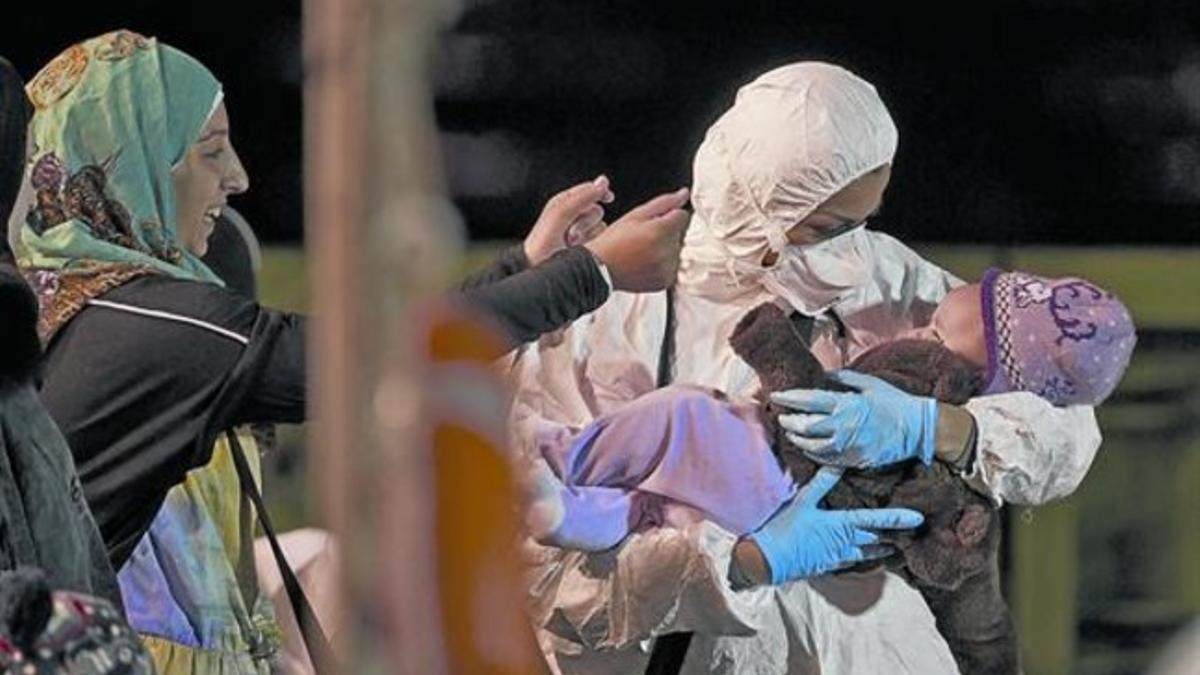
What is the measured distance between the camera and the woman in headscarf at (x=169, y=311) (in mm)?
1975

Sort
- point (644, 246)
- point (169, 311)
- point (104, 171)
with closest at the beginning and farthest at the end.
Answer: point (169, 311)
point (104, 171)
point (644, 246)

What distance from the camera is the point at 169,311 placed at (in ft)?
6.56

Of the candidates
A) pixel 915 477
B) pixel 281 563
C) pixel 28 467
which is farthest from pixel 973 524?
pixel 28 467

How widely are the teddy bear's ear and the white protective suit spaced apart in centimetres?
2

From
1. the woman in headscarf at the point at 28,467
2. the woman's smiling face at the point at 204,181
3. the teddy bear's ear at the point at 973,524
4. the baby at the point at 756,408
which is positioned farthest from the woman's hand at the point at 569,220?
the woman in headscarf at the point at 28,467

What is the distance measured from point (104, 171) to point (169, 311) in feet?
0.60

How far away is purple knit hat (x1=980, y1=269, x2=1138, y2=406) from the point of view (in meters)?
2.39

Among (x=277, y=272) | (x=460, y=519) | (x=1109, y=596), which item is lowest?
(x=1109, y=596)

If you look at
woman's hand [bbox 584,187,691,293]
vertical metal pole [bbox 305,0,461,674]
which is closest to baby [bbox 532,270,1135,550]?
woman's hand [bbox 584,187,691,293]

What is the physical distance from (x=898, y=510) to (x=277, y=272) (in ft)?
1.94

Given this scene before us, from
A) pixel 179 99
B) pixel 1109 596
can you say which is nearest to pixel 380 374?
pixel 179 99

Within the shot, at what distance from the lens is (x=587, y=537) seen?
7.98 ft

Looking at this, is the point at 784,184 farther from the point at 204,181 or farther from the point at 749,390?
the point at 204,181

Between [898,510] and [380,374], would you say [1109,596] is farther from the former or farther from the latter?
[380,374]
